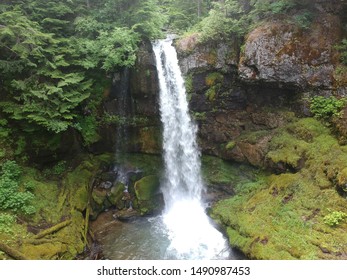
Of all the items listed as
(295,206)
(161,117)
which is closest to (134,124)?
(161,117)

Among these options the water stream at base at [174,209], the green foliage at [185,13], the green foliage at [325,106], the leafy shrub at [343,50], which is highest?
the green foliage at [185,13]

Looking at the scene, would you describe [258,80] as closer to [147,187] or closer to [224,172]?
[224,172]

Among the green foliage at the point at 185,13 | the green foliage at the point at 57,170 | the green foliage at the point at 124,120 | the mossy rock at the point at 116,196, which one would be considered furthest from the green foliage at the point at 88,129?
the green foliage at the point at 185,13

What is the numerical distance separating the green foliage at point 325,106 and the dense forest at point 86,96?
→ 0.13ft

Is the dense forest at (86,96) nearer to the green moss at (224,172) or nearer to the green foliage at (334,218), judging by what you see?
the green foliage at (334,218)

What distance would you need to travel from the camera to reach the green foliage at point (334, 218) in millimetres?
8656

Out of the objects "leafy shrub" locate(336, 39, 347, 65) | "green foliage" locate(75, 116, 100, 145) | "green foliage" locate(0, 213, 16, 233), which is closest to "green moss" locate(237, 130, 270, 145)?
"leafy shrub" locate(336, 39, 347, 65)

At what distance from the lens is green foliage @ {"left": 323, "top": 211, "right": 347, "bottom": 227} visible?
866 centimetres

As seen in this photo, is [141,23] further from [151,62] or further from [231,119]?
[231,119]

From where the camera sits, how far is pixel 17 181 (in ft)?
34.0

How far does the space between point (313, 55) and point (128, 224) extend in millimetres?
11308

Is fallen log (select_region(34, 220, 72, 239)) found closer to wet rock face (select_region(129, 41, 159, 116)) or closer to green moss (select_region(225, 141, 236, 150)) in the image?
wet rock face (select_region(129, 41, 159, 116))

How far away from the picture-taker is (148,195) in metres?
13.5

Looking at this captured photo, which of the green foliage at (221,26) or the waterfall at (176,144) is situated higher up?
the green foliage at (221,26)
